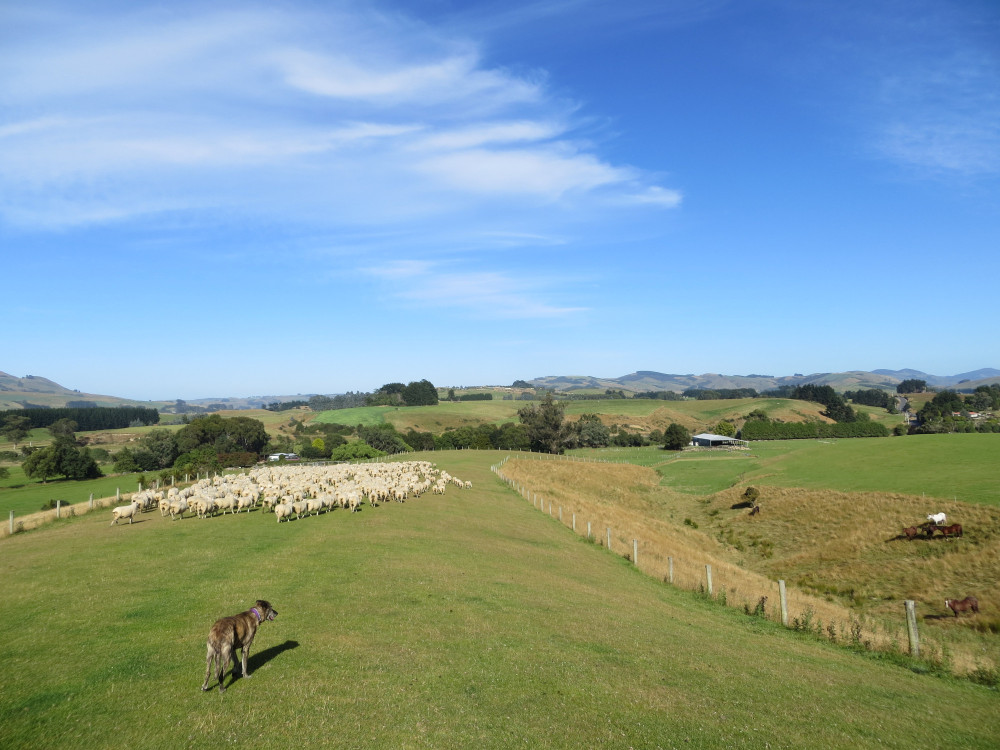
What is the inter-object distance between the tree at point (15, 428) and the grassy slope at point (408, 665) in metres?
187

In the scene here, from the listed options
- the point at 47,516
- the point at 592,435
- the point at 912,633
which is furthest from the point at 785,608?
the point at 592,435

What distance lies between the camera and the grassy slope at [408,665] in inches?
380

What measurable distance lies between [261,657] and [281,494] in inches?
1011

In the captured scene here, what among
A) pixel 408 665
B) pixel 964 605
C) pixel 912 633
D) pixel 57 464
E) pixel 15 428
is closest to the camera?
pixel 408 665

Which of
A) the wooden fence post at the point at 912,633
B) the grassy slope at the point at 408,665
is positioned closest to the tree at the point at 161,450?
the grassy slope at the point at 408,665

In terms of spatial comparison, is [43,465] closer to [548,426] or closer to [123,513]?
[123,513]

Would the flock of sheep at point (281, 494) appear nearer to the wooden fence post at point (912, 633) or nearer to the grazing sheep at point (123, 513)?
the grazing sheep at point (123, 513)

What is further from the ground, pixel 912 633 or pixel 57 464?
pixel 912 633

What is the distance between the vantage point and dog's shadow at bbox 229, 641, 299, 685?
11317mm

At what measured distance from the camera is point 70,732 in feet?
28.8

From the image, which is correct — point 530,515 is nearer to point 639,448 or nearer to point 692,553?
point 692,553

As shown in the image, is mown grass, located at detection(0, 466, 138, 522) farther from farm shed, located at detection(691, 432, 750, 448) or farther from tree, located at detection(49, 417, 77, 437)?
farm shed, located at detection(691, 432, 750, 448)

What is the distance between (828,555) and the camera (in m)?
40.0

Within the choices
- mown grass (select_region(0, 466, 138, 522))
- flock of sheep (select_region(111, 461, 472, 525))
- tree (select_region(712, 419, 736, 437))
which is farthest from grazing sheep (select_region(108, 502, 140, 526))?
tree (select_region(712, 419, 736, 437))
